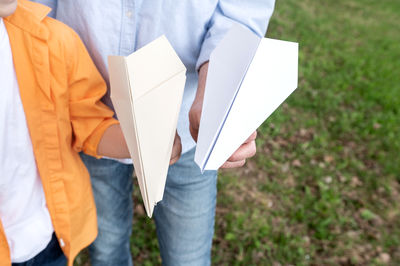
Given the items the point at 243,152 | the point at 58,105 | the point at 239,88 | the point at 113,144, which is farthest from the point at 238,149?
the point at 58,105

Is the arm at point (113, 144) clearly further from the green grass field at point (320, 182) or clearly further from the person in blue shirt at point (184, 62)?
the green grass field at point (320, 182)

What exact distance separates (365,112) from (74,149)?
141 inches

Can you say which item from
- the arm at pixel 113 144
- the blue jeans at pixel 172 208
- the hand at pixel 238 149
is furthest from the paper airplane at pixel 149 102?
the blue jeans at pixel 172 208

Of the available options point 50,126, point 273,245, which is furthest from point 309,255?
point 50,126

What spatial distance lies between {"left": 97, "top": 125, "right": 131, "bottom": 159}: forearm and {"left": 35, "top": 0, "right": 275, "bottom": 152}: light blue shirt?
0.20m

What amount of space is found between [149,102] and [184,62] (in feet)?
1.67

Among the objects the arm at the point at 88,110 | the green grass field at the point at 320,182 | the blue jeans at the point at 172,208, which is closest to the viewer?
the arm at the point at 88,110

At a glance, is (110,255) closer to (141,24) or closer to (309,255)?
(141,24)

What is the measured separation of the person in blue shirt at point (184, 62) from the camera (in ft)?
3.12

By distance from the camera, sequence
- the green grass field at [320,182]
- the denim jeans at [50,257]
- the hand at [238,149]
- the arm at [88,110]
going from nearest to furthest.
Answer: the hand at [238,149] → the arm at [88,110] → the denim jeans at [50,257] → the green grass field at [320,182]

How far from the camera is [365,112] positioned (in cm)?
381

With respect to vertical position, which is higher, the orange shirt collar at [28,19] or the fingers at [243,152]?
the orange shirt collar at [28,19]

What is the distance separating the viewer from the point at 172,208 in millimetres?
1311

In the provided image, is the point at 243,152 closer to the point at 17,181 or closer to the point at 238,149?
the point at 238,149
